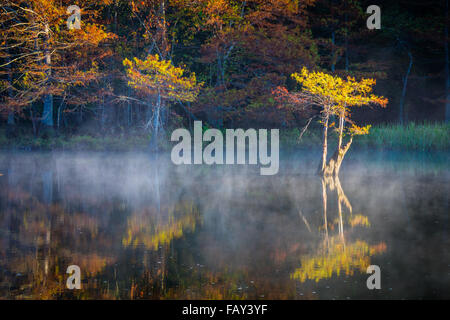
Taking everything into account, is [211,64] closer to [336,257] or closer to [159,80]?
[159,80]

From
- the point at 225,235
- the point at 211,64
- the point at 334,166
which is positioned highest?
the point at 211,64

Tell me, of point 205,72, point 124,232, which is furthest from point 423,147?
point 124,232

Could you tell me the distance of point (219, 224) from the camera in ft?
30.6

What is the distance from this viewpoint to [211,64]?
27.6m

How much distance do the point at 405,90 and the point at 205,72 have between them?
1069cm

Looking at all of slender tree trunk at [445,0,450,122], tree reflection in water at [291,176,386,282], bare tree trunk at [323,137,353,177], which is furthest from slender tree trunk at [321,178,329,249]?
slender tree trunk at [445,0,450,122]

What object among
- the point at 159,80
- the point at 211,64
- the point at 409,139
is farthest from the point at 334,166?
the point at 211,64

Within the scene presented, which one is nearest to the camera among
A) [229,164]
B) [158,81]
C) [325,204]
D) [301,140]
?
[325,204]

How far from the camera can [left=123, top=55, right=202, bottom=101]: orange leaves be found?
69.8ft

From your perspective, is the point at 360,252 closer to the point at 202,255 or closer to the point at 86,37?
the point at 202,255

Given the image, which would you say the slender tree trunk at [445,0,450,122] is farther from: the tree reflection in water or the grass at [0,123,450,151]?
the tree reflection in water

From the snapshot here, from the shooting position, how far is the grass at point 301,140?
2238 cm

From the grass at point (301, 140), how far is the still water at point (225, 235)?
6.90 meters

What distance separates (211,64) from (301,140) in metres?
6.42
